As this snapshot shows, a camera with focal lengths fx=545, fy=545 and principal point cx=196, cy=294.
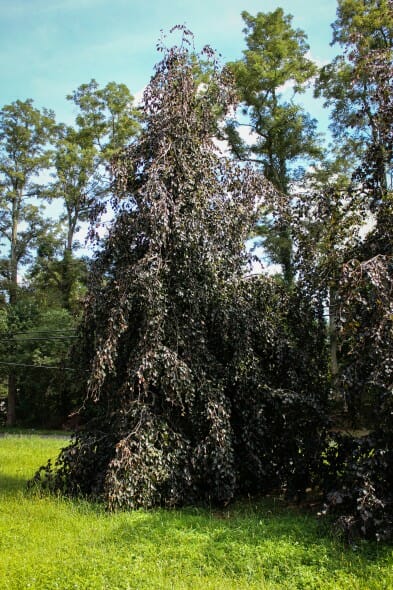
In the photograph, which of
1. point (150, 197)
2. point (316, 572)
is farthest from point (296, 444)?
point (150, 197)

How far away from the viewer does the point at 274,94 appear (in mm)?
20266

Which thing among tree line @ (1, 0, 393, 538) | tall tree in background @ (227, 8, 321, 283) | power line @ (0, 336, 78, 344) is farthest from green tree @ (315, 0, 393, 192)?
power line @ (0, 336, 78, 344)

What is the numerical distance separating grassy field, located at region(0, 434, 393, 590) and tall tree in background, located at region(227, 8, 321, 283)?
1447cm

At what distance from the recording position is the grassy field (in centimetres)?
403

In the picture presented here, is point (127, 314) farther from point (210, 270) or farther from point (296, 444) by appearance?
point (296, 444)

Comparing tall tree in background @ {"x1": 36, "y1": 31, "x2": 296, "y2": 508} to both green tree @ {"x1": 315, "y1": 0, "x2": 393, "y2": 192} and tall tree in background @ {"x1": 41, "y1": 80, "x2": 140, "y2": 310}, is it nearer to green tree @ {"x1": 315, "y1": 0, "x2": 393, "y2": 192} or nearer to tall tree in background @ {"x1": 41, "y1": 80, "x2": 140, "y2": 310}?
green tree @ {"x1": 315, "y1": 0, "x2": 393, "y2": 192}

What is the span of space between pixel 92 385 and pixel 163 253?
1.83 m

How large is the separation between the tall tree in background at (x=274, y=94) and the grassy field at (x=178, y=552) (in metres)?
14.5

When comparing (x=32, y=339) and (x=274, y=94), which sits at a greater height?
(x=274, y=94)

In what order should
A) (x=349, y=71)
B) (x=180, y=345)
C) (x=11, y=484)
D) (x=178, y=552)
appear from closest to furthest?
(x=178, y=552) < (x=180, y=345) < (x=11, y=484) < (x=349, y=71)

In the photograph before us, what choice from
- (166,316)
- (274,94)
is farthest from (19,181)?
(166,316)

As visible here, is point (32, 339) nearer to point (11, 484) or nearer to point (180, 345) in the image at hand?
point (11, 484)

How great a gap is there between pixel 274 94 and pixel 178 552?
18655 millimetres

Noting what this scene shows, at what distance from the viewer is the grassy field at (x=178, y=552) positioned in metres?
4.03
